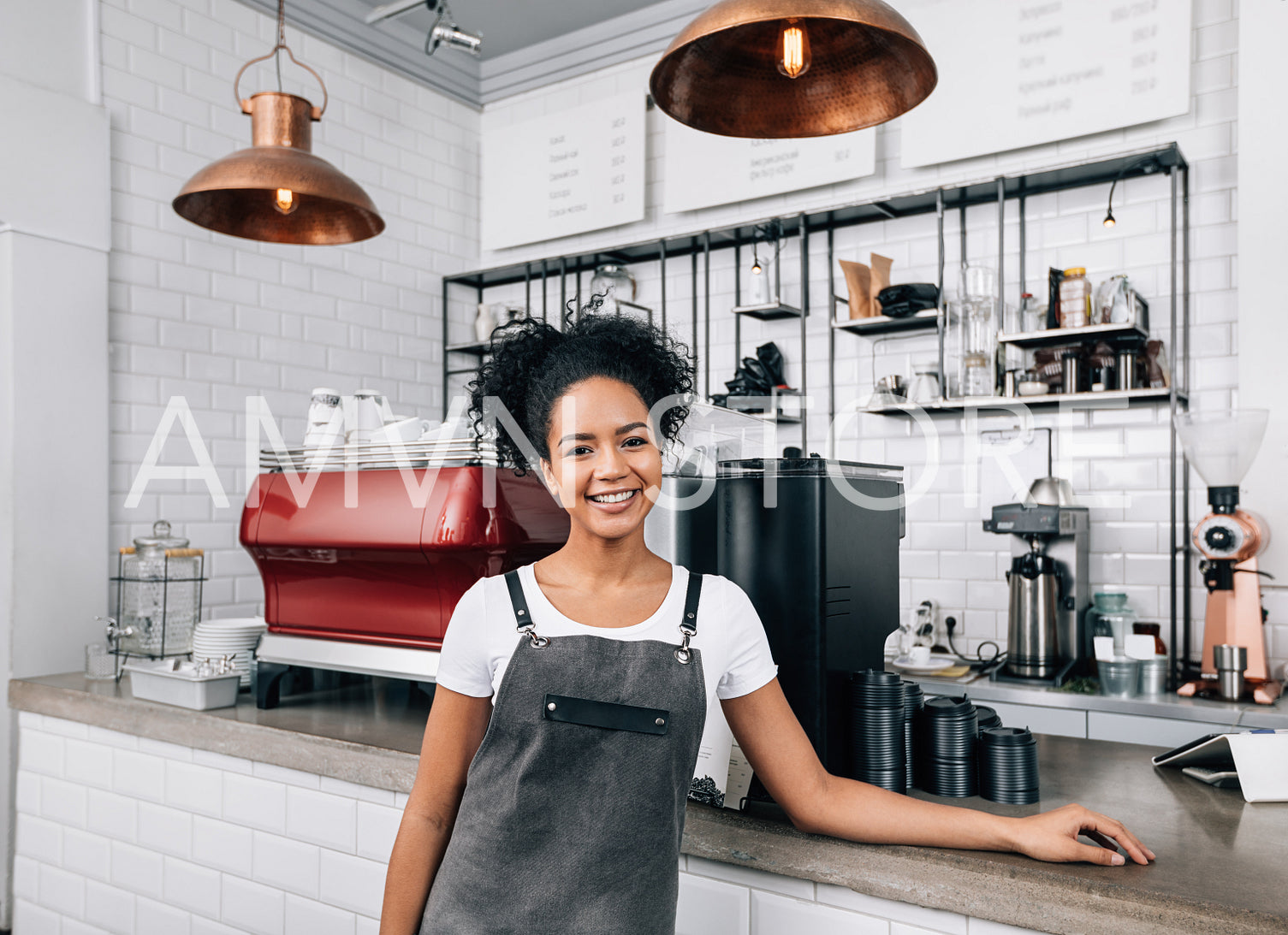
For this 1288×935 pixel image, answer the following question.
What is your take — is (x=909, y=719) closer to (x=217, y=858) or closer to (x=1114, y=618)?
(x=217, y=858)

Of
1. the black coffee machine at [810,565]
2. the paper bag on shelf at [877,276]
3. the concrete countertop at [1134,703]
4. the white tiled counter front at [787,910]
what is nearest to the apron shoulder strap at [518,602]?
the black coffee machine at [810,565]

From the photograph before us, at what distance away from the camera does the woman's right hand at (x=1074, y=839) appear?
47.2 inches

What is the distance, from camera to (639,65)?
4688 mm

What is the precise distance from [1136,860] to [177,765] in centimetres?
197

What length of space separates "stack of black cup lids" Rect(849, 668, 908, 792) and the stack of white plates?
1.48 m

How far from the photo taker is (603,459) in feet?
4.22

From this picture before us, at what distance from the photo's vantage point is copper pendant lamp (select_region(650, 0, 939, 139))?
154cm

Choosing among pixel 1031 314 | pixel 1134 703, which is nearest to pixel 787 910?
pixel 1134 703

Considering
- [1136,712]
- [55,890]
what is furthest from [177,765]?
[1136,712]

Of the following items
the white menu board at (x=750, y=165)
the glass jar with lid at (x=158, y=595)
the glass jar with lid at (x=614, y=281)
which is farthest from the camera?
the glass jar with lid at (x=614, y=281)

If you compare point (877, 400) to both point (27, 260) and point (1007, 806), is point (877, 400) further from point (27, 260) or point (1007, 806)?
point (27, 260)

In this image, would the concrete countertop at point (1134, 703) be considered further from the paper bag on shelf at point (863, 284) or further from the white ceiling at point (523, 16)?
the white ceiling at point (523, 16)

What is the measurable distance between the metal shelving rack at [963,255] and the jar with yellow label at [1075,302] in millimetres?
121

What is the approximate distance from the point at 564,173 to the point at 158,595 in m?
2.91
